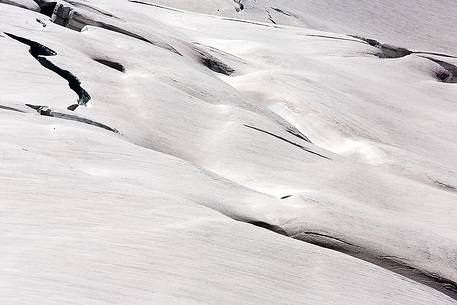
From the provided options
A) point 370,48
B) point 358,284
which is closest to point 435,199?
point 358,284

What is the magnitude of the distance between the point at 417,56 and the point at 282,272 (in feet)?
23.4

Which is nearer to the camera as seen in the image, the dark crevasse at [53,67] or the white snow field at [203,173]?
the white snow field at [203,173]

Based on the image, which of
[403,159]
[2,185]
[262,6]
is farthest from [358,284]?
[262,6]

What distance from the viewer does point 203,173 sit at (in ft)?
11.8

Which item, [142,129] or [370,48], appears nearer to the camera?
[142,129]

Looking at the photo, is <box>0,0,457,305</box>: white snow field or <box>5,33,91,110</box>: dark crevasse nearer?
<box>0,0,457,305</box>: white snow field

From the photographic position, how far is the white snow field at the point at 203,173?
2.48 m

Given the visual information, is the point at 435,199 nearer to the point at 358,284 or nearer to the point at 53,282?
the point at 358,284

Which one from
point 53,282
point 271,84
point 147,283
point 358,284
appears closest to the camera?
point 53,282

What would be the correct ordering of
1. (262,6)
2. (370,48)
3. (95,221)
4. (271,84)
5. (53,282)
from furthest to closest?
1. (262,6)
2. (370,48)
3. (271,84)
4. (95,221)
5. (53,282)

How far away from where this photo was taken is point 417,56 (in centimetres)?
927

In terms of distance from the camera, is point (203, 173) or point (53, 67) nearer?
point (203, 173)

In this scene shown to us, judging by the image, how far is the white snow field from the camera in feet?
8.15

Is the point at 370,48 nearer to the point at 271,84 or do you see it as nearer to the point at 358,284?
the point at 271,84
